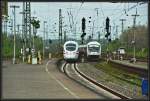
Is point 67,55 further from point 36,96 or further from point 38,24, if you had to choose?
point 36,96

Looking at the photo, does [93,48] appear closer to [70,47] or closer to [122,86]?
[70,47]

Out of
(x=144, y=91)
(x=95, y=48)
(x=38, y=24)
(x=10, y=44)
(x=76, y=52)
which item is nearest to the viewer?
(x=144, y=91)

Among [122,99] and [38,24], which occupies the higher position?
[38,24]

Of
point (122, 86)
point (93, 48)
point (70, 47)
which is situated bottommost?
point (122, 86)

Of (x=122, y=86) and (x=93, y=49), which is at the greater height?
(x=93, y=49)

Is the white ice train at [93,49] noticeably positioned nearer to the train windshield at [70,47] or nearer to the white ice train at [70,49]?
the white ice train at [70,49]

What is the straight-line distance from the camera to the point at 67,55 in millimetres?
61781

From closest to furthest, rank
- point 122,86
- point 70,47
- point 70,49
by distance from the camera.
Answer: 1. point 122,86
2. point 70,49
3. point 70,47

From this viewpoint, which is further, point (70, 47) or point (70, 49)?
point (70, 47)

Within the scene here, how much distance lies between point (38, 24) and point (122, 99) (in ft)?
199

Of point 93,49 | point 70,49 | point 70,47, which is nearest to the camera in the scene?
point 70,49

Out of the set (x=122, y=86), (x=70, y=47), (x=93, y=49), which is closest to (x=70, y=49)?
(x=70, y=47)

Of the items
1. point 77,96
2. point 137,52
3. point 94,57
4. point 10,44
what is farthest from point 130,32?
point 77,96

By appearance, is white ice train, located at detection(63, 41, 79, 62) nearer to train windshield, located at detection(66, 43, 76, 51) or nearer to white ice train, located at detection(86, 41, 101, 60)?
train windshield, located at detection(66, 43, 76, 51)
